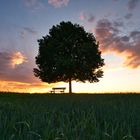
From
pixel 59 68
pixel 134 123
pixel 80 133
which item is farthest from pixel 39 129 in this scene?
pixel 59 68

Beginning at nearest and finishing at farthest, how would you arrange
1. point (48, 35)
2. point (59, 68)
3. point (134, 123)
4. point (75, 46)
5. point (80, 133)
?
point (80, 133) < point (134, 123) < point (59, 68) < point (75, 46) < point (48, 35)

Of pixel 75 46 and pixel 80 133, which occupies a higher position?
pixel 75 46

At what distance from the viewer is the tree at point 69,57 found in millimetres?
51912

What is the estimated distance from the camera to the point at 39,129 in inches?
236

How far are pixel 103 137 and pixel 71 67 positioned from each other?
45.9 m

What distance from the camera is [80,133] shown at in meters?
5.37

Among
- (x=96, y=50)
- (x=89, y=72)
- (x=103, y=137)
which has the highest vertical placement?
(x=96, y=50)

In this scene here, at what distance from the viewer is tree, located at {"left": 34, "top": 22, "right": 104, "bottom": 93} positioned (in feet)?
170

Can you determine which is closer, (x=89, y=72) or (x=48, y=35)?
(x=89, y=72)

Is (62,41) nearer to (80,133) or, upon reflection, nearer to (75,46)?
(75,46)

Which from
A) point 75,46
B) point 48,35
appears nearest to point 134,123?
point 75,46

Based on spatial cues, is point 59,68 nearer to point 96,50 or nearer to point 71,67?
point 71,67

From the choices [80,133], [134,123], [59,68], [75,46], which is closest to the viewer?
[80,133]

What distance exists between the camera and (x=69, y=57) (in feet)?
173
